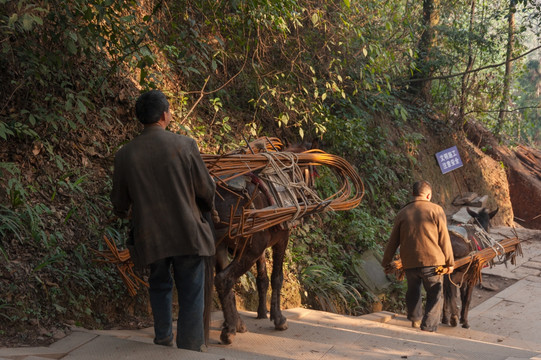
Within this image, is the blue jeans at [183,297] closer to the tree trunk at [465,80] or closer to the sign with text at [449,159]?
the sign with text at [449,159]

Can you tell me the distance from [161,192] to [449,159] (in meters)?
11.9

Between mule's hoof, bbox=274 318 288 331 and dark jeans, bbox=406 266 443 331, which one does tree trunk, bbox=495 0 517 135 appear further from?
mule's hoof, bbox=274 318 288 331

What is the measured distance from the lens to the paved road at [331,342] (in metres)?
3.71

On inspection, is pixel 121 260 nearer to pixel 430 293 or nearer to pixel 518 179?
pixel 430 293

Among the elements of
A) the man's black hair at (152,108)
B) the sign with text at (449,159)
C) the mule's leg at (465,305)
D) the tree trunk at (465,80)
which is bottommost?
the mule's leg at (465,305)

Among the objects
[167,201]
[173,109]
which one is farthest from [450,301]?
[167,201]

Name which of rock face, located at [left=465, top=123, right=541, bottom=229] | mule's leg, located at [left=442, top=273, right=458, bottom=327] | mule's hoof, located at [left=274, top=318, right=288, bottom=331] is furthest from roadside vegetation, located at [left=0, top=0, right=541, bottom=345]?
rock face, located at [left=465, top=123, right=541, bottom=229]

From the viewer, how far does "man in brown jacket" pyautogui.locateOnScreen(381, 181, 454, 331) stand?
676 cm

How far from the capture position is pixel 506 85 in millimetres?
15250

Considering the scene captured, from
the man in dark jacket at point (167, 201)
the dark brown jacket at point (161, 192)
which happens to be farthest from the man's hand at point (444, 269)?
the dark brown jacket at point (161, 192)

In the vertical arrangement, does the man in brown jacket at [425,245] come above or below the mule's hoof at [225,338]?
above

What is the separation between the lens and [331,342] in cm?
518

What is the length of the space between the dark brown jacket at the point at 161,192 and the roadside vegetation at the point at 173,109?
1.32 m

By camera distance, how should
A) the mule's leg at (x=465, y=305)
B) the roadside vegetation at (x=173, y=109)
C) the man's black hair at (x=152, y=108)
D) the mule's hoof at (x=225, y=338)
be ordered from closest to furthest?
the man's black hair at (x=152, y=108) < the mule's hoof at (x=225, y=338) < the roadside vegetation at (x=173, y=109) < the mule's leg at (x=465, y=305)
